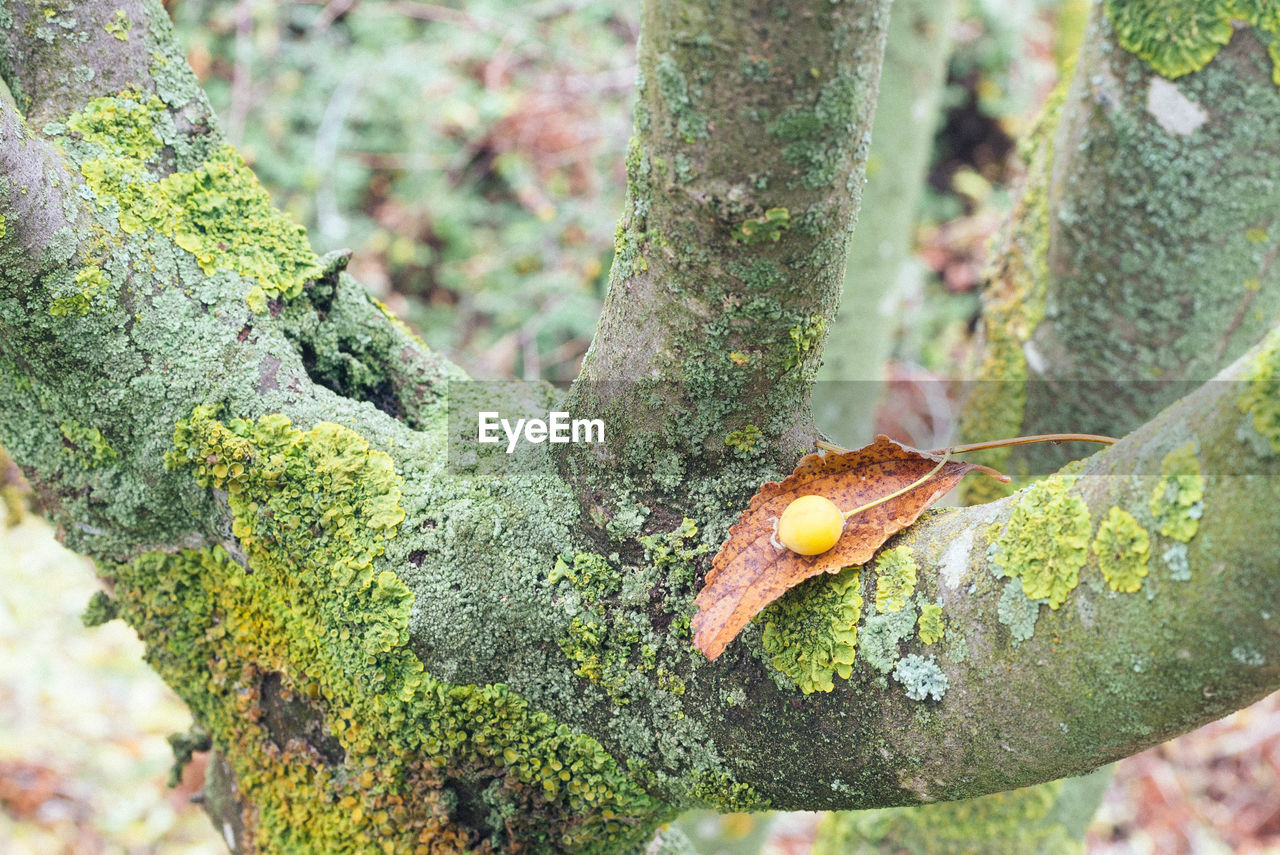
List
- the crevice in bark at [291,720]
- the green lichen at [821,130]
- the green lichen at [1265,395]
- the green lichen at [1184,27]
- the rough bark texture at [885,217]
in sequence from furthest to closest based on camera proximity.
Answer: the rough bark texture at [885,217] → the green lichen at [1184,27] → the crevice in bark at [291,720] → the green lichen at [821,130] → the green lichen at [1265,395]

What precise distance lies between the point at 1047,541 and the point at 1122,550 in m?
0.08

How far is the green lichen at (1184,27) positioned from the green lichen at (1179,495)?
1.12 metres

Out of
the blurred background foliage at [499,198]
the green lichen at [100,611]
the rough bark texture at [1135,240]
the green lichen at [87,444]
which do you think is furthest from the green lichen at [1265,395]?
the blurred background foliage at [499,198]

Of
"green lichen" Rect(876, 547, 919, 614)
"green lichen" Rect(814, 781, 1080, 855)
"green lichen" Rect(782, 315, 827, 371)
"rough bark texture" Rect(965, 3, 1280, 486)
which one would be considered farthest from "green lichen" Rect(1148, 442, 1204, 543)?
"green lichen" Rect(814, 781, 1080, 855)

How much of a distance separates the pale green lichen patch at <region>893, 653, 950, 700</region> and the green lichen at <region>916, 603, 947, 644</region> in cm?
2

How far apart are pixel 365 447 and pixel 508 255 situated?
3.34 meters

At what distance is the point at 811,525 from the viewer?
1002 mm

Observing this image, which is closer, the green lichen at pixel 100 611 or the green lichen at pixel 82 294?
the green lichen at pixel 82 294

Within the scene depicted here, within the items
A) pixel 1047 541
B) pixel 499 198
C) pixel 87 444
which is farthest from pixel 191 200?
pixel 499 198

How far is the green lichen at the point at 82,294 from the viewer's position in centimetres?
117

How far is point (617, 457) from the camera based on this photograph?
1.18 m

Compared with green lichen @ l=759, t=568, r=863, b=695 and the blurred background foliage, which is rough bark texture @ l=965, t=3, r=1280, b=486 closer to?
green lichen @ l=759, t=568, r=863, b=695

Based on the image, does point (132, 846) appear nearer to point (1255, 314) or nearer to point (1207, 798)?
point (1255, 314)

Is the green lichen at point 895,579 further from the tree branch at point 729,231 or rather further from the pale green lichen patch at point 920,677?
the tree branch at point 729,231
